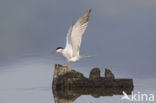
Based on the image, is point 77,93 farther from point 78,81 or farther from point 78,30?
point 78,30

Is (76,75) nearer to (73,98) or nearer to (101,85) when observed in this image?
(101,85)

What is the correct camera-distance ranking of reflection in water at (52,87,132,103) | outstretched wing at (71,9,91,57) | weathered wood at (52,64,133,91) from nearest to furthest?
reflection in water at (52,87,132,103) → outstretched wing at (71,9,91,57) → weathered wood at (52,64,133,91)

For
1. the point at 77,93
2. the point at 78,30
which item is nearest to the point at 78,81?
the point at 77,93

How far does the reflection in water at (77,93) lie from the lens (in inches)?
828

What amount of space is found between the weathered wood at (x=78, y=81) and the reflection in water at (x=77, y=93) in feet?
1.85

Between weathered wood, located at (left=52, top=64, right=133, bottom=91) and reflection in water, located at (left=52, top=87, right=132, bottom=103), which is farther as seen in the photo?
weathered wood, located at (left=52, top=64, right=133, bottom=91)

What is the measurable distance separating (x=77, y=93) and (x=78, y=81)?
3.07 m

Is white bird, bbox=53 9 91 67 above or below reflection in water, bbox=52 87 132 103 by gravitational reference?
above

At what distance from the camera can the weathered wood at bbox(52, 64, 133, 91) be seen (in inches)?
1033

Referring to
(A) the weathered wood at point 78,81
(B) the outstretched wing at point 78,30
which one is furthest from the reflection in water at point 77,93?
(B) the outstretched wing at point 78,30

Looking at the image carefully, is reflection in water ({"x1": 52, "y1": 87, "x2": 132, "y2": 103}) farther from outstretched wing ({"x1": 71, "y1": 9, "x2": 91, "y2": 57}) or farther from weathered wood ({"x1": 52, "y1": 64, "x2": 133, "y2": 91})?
outstretched wing ({"x1": 71, "y1": 9, "x2": 91, "y2": 57})

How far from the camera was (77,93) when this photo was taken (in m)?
23.2

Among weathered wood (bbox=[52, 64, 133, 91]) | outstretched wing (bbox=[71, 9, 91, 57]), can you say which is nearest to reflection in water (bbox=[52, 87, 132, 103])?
weathered wood (bbox=[52, 64, 133, 91])

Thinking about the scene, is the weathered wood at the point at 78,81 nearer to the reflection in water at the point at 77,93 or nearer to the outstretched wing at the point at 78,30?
the reflection in water at the point at 77,93
